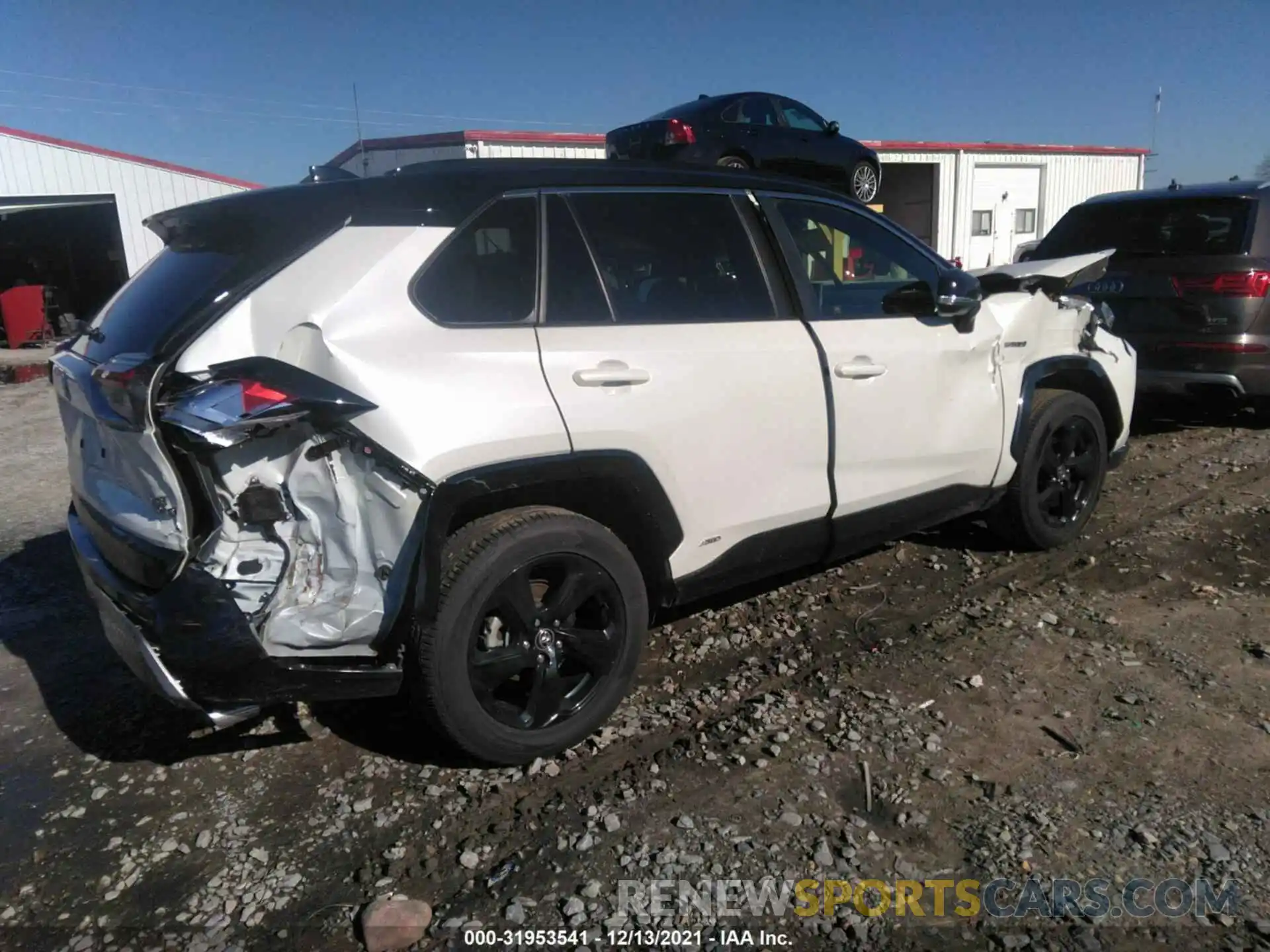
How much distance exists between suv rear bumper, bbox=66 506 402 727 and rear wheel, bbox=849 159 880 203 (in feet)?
30.7

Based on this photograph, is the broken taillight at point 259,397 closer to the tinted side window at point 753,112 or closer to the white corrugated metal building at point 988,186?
the tinted side window at point 753,112

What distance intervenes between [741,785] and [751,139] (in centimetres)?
828

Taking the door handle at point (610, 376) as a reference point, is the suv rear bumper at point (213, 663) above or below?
below

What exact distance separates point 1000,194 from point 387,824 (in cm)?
2684

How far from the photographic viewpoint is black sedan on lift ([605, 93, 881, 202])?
31.2 ft

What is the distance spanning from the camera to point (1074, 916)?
2328mm

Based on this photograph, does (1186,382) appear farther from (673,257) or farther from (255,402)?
(255,402)

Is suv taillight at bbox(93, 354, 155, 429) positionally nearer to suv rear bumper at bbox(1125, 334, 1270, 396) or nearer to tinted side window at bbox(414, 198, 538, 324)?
tinted side window at bbox(414, 198, 538, 324)

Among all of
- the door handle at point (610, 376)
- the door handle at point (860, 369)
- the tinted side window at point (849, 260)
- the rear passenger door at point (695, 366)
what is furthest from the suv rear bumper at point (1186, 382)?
the door handle at point (610, 376)

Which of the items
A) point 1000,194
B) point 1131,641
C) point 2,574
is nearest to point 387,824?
point 1131,641

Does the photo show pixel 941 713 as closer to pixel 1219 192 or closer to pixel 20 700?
pixel 20 700

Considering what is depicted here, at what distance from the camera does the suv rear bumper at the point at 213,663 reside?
252 centimetres

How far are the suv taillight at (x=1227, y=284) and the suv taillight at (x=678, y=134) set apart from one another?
190 inches

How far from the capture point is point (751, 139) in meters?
9.77
